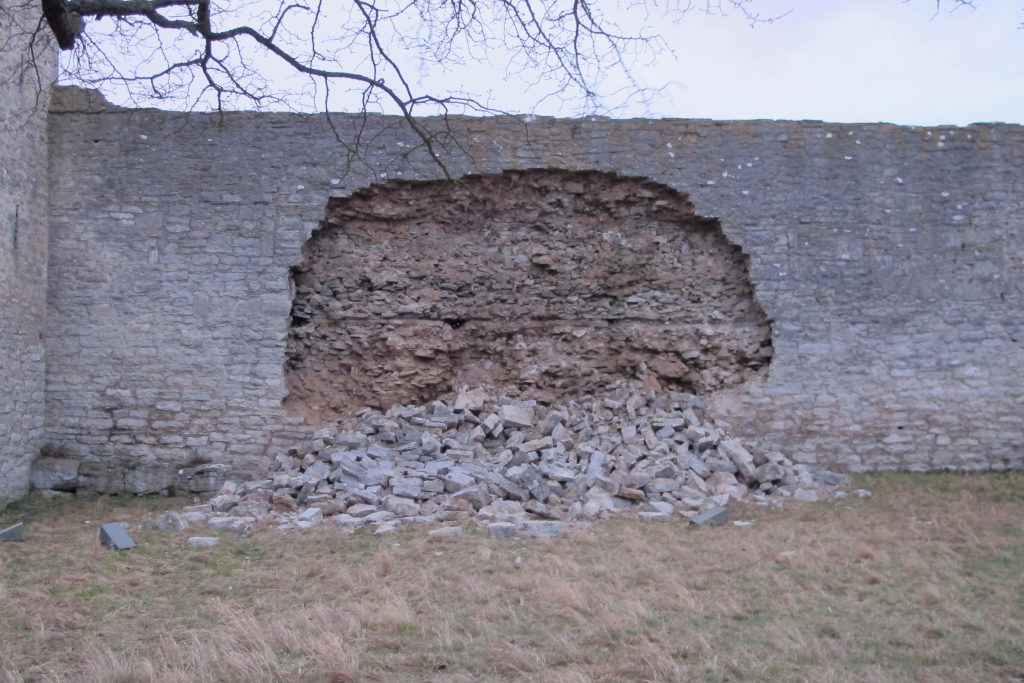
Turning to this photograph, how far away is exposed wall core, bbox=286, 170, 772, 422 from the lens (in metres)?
9.14

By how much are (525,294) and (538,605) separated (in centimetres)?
500

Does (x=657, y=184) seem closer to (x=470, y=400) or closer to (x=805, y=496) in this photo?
(x=470, y=400)

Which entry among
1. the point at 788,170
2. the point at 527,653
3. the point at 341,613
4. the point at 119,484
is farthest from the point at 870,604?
the point at 119,484

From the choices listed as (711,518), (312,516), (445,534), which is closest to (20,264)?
(312,516)

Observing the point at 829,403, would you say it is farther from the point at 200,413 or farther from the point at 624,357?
the point at 200,413

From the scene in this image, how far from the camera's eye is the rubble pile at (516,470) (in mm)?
7242

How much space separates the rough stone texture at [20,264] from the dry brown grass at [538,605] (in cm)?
148

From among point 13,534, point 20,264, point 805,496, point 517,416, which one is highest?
point 20,264

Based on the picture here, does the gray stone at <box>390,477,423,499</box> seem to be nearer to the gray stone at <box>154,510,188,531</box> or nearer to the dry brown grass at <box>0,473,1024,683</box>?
the dry brown grass at <box>0,473,1024,683</box>

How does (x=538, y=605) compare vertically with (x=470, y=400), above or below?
below

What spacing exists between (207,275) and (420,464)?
9.45 feet

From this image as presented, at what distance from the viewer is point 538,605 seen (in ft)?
15.3

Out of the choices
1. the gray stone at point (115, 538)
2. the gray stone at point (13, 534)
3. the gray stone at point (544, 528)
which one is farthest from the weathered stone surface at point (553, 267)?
the gray stone at point (544, 528)

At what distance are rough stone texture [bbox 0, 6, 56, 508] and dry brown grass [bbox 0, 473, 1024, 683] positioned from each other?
1.48 meters
